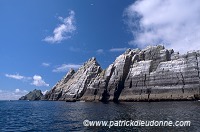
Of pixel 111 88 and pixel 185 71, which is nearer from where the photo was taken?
pixel 185 71

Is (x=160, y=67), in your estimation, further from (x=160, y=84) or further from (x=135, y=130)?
(x=135, y=130)

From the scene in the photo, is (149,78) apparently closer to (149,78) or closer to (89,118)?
(149,78)

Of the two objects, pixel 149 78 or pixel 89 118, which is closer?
pixel 89 118

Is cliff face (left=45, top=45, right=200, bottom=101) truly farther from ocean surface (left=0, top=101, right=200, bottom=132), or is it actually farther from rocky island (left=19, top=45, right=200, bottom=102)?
ocean surface (left=0, top=101, right=200, bottom=132)

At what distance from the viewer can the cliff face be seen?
346 ft

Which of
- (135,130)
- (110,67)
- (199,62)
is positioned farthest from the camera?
(110,67)

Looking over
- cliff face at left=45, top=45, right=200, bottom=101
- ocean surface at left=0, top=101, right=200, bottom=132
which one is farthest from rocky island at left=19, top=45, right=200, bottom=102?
ocean surface at left=0, top=101, right=200, bottom=132

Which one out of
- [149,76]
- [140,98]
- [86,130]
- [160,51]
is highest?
[160,51]

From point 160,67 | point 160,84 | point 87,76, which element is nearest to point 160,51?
point 160,67

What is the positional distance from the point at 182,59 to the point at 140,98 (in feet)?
90.0

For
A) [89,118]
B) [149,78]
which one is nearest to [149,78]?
[149,78]

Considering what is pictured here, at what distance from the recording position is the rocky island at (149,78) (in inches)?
4146

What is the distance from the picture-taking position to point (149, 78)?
119250mm

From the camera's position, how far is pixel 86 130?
123 feet
